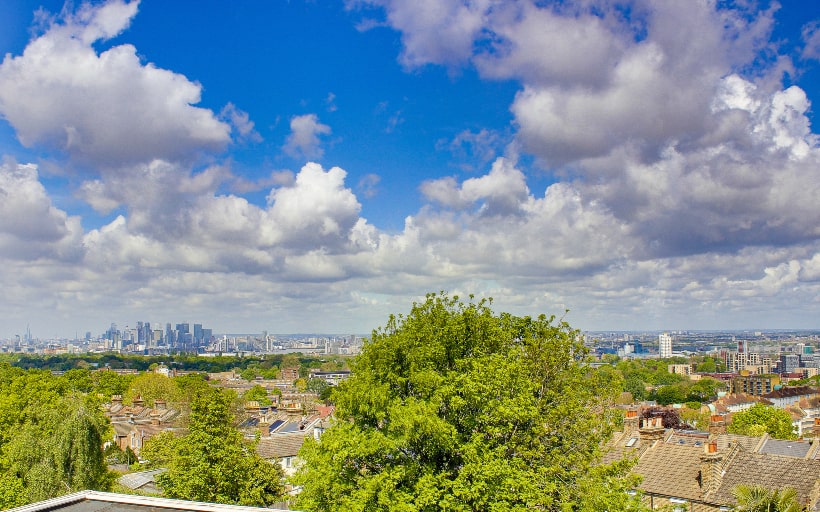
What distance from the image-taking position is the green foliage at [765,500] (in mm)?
24670

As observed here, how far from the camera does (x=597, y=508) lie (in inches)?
681

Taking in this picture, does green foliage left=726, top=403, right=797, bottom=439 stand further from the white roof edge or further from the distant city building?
the distant city building

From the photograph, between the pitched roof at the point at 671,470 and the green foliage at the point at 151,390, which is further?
the green foliage at the point at 151,390

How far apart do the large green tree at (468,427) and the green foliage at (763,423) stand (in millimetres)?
48524

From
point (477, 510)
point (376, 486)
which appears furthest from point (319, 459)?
point (477, 510)

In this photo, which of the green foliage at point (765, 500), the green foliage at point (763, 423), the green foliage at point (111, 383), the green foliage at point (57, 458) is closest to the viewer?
the green foliage at point (765, 500)

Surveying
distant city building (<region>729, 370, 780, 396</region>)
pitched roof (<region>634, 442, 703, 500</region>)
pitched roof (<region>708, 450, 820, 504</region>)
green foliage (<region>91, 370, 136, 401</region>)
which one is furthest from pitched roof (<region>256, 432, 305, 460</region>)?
distant city building (<region>729, 370, 780, 396</region>)

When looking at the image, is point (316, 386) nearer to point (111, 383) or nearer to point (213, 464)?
point (111, 383)

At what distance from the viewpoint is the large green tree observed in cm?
1764

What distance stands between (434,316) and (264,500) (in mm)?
17501

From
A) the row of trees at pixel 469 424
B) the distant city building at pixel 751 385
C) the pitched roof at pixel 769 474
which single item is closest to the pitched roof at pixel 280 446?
the pitched roof at pixel 769 474

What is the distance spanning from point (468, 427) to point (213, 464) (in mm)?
16863

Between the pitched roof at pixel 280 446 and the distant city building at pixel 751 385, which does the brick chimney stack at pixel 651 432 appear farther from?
the distant city building at pixel 751 385

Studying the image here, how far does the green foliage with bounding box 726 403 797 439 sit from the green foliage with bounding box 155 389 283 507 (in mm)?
47880
